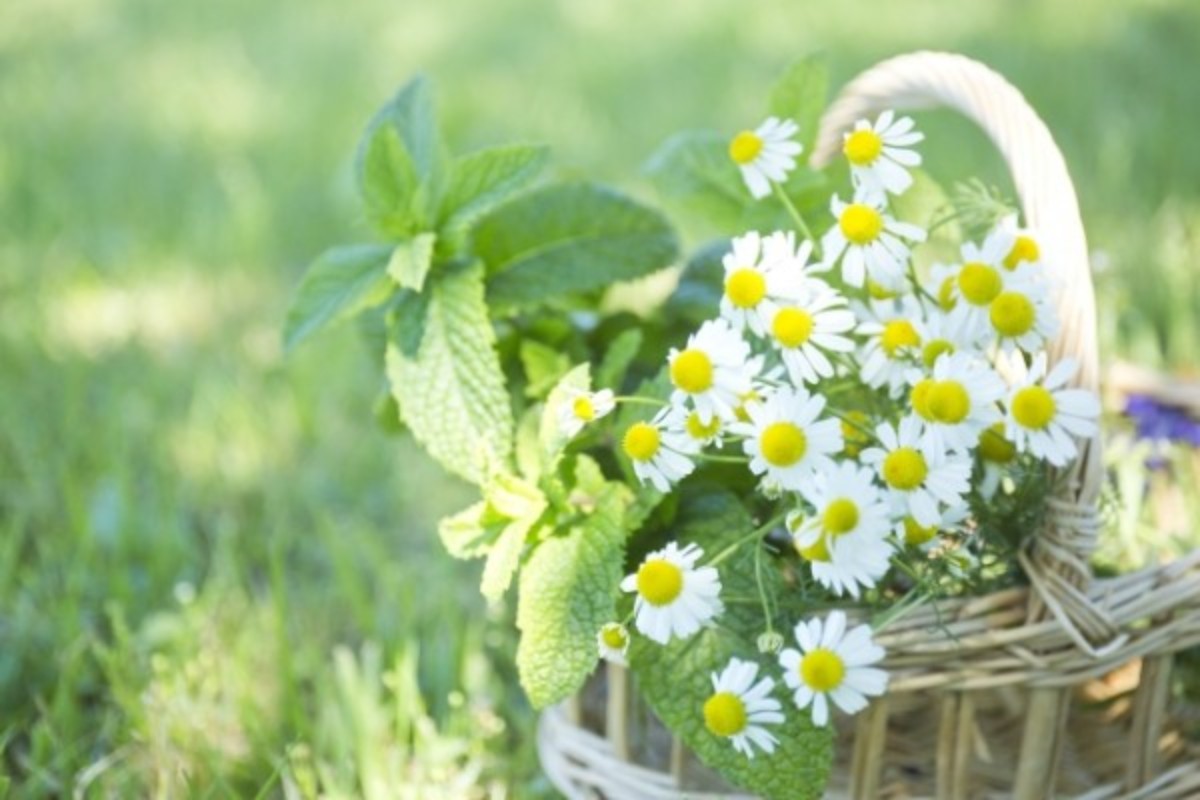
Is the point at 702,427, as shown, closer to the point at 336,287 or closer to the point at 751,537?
the point at 751,537

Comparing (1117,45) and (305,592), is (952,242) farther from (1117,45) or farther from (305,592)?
(1117,45)

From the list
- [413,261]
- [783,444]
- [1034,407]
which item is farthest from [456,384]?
[1034,407]

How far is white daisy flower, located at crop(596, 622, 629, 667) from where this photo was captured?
0.89 meters

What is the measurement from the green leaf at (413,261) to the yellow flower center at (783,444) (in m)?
0.31

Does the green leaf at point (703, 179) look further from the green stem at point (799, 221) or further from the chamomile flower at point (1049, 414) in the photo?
the chamomile flower at point (1049, 414)

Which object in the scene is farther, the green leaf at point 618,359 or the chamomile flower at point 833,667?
the green leaf at point 618,359

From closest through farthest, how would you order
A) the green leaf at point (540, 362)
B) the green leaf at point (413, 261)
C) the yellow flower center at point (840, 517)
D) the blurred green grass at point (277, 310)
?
the yellow flower center at point (840, 517)
the green leaf at point (413, 261)
the green leaf at point (540, 362)
the blurred green grass at point (277, 310)

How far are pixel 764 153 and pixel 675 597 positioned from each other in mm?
331

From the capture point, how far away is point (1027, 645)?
0.94 meters

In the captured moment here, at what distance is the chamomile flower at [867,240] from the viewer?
90 centimetres

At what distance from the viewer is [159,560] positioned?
1.54 meters

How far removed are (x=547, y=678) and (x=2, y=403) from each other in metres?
1.15

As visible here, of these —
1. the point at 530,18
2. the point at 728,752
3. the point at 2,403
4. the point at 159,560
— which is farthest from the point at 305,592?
the point at 530,18

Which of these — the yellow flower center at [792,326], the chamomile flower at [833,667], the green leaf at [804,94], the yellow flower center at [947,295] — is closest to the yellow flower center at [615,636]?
the chamomile flower at [833,667]
